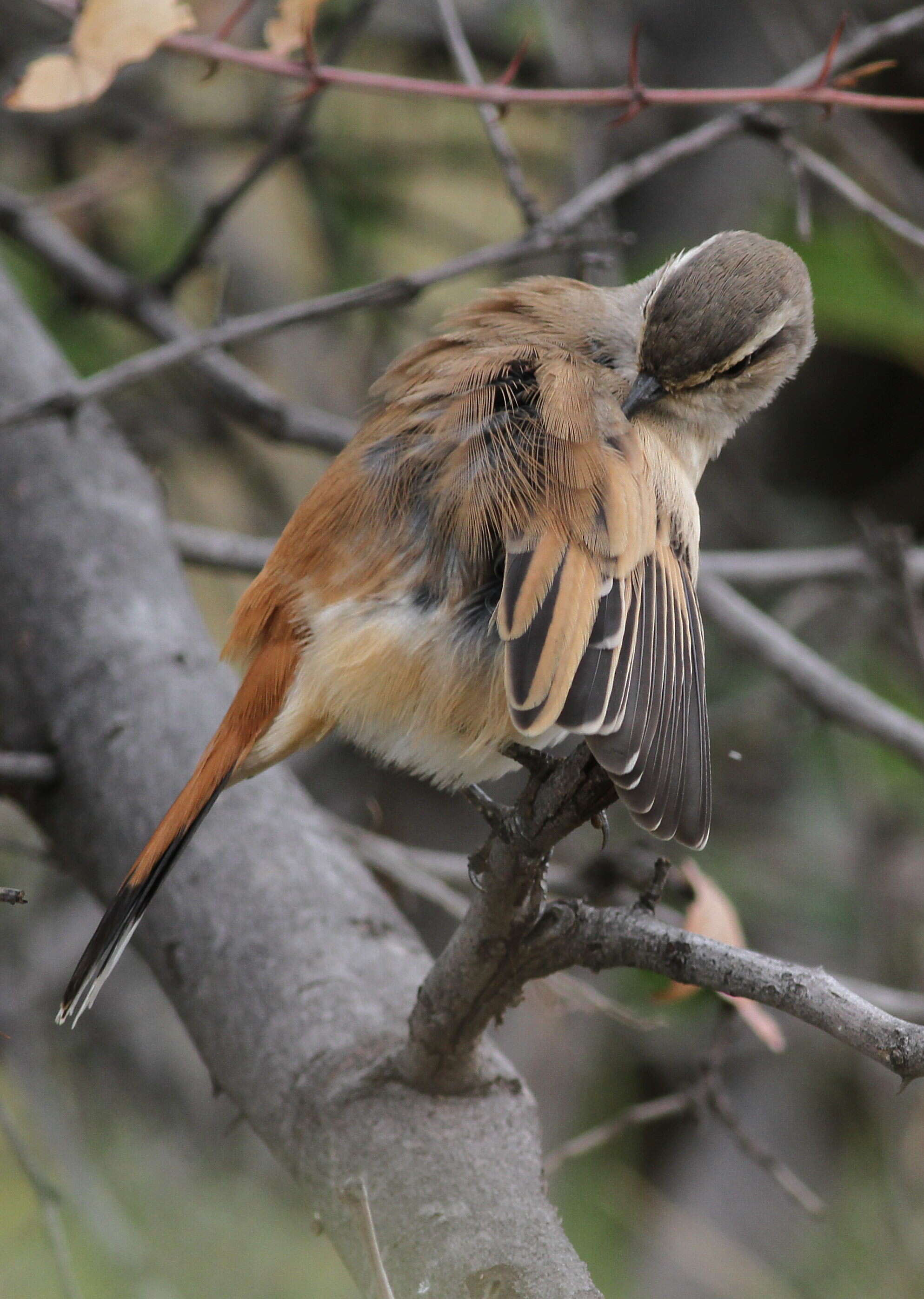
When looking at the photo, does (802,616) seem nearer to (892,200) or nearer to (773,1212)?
(892,200)

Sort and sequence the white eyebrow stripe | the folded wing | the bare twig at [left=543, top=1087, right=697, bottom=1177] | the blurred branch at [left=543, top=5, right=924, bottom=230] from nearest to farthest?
the folded wing < the bare twig at [left=543, top=1087, right=697, bottom=1177] < the white eyebrow stripe < the blurred branch at [left=543, top=5, right=924, bottom=230]

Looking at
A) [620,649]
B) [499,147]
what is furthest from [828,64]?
[620,649]

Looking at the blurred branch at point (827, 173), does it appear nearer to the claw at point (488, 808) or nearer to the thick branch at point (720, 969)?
the claw at point (488, 808)

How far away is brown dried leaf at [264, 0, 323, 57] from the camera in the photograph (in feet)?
7.55

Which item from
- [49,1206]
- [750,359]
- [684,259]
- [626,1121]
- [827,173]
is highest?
[827,173]

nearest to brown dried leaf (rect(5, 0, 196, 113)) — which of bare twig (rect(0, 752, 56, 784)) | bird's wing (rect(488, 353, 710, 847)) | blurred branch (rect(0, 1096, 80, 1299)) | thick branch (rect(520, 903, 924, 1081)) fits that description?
bird's wing (rect(488, 353, 710, 847))

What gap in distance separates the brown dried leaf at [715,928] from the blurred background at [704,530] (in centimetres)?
30

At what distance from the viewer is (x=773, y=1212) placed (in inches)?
163

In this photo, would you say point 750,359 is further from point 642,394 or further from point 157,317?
point 157,317

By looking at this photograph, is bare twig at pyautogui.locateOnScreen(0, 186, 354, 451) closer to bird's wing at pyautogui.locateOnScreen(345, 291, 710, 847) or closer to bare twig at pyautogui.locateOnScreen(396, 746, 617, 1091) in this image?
bird's wing at pyautogui.locateOnScreen(345, 291, 710, 847)

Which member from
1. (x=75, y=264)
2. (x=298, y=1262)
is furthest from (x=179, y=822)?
(x=75, y=264)

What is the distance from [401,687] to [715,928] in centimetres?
87

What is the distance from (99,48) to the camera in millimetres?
2211

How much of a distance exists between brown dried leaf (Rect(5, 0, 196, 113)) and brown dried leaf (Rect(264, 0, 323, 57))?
0.17m
